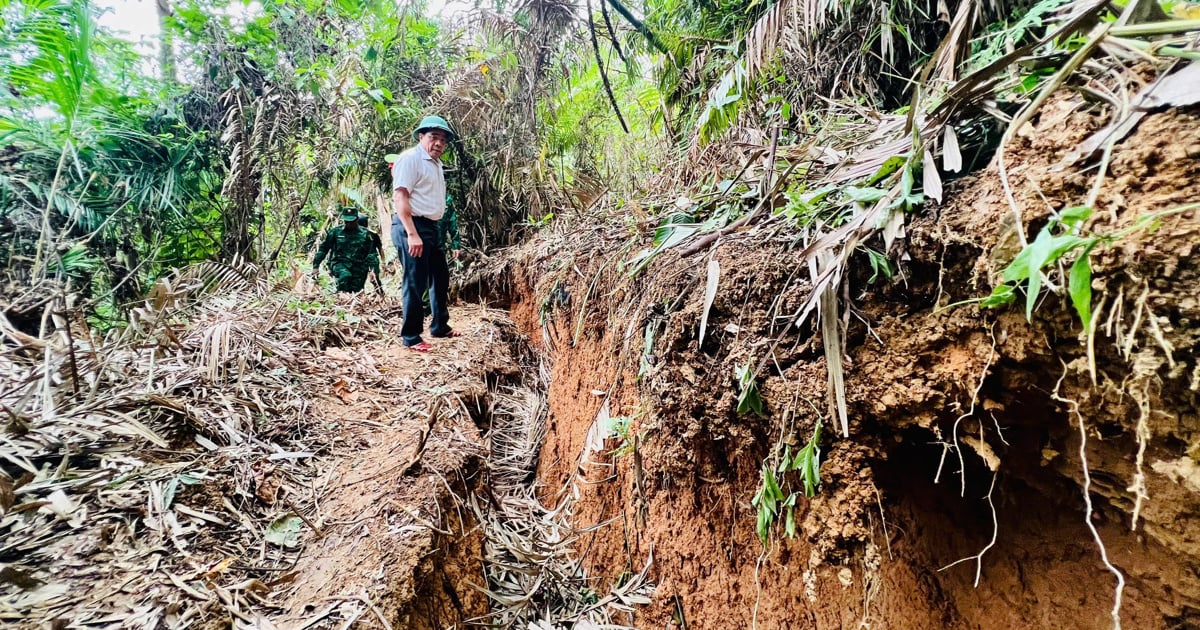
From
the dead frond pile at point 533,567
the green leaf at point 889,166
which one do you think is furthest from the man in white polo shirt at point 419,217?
the green leaf at point 889,166

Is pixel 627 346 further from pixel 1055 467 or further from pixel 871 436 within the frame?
pixel 1055 467

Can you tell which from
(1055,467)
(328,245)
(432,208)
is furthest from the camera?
(328,245)

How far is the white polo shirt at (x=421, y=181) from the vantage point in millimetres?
3965

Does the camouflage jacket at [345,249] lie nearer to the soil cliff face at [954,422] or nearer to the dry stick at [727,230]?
Result: the soil cliff face at [954,422]

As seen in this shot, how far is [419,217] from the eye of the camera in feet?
13.7

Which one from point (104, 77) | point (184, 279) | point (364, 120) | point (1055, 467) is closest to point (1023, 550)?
point (1055, 467)

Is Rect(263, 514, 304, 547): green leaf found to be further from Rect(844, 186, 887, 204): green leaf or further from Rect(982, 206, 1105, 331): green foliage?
Rect(982, 206, 1105, 331): green foliage

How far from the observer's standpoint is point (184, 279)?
3.88 m

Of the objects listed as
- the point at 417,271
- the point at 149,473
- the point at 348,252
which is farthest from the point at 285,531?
the point at 348,252

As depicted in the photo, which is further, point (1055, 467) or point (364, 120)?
point (364, 120)

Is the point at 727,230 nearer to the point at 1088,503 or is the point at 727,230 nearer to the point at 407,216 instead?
the point at 1088,503

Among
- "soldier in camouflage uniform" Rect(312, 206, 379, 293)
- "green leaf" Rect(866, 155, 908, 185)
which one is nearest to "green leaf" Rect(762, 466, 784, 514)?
"green leaf" Rect(866, 155, 908, 185)

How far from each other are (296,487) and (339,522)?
0.41 meters

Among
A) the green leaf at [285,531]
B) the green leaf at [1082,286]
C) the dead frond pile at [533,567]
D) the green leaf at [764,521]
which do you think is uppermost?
the green leaf at [1082,286]
